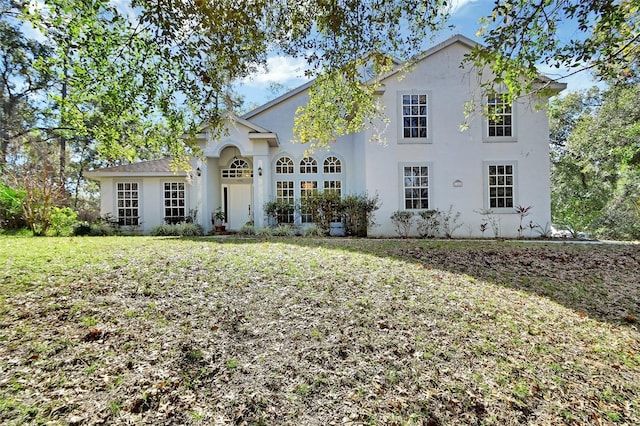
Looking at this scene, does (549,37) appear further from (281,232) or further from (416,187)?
(281,232)

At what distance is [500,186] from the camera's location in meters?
12.8

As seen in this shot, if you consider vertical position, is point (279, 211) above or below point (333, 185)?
below

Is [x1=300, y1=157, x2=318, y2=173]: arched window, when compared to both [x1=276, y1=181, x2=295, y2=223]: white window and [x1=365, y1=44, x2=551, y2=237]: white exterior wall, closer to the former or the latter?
[x1=276, y1=181, x2=295, y2=223]: white window

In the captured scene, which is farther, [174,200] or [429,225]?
[174,200]

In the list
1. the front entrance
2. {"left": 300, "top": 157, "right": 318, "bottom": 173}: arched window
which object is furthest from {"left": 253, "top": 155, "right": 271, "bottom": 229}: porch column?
the front entrance

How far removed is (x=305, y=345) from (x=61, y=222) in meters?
13.2

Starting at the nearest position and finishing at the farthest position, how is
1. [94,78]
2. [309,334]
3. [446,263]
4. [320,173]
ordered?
1. [309,334]
2. [94,78]
3. [446,263]
4. [320,173]

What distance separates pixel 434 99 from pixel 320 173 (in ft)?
18.7

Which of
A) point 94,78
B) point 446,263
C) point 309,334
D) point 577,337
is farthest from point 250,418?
point 94,78

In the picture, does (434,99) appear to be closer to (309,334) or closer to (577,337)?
(577,337)

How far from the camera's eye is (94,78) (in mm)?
5590

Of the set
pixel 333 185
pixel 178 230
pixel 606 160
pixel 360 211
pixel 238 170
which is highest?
pixel 606 160

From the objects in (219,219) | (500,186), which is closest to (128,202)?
(219,219)

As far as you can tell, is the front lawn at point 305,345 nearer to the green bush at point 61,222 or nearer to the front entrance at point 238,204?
the green bush at point 61,222
